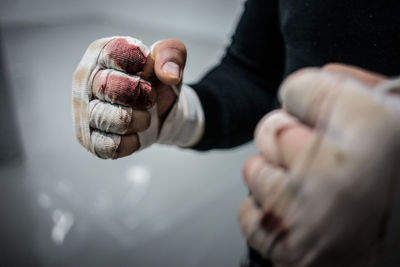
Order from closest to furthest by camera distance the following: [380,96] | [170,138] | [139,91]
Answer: [380,96]
[139,91]
[170,138]

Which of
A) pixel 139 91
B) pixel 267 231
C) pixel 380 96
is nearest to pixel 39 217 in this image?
pixel 139 91

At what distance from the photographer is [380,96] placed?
270 mm

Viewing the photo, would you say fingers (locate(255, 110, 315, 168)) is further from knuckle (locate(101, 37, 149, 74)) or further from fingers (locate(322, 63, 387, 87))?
knuckle (locate(101, 37, 149, 74))

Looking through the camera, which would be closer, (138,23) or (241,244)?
(138,23)

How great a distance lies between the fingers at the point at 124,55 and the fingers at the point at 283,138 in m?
0.20

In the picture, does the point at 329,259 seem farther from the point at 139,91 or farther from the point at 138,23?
the point at 138,23

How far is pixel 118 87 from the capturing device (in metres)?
0.42

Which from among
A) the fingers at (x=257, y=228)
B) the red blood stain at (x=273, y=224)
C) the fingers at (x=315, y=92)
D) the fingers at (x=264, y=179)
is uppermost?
the fingers at (x=315, y=92)

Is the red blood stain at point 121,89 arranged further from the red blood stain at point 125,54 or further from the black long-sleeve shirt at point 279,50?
the black long-sleeve shirt at point 279,50

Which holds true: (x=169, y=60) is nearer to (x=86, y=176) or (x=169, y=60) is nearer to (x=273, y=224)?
(x=273, y=224)

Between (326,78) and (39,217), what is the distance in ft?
3.02

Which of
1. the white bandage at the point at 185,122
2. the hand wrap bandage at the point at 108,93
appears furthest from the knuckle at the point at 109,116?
the white bandage at the point at 185,122

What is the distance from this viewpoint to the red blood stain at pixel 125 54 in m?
0.42

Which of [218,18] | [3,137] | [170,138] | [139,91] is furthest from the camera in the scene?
[218,18]
